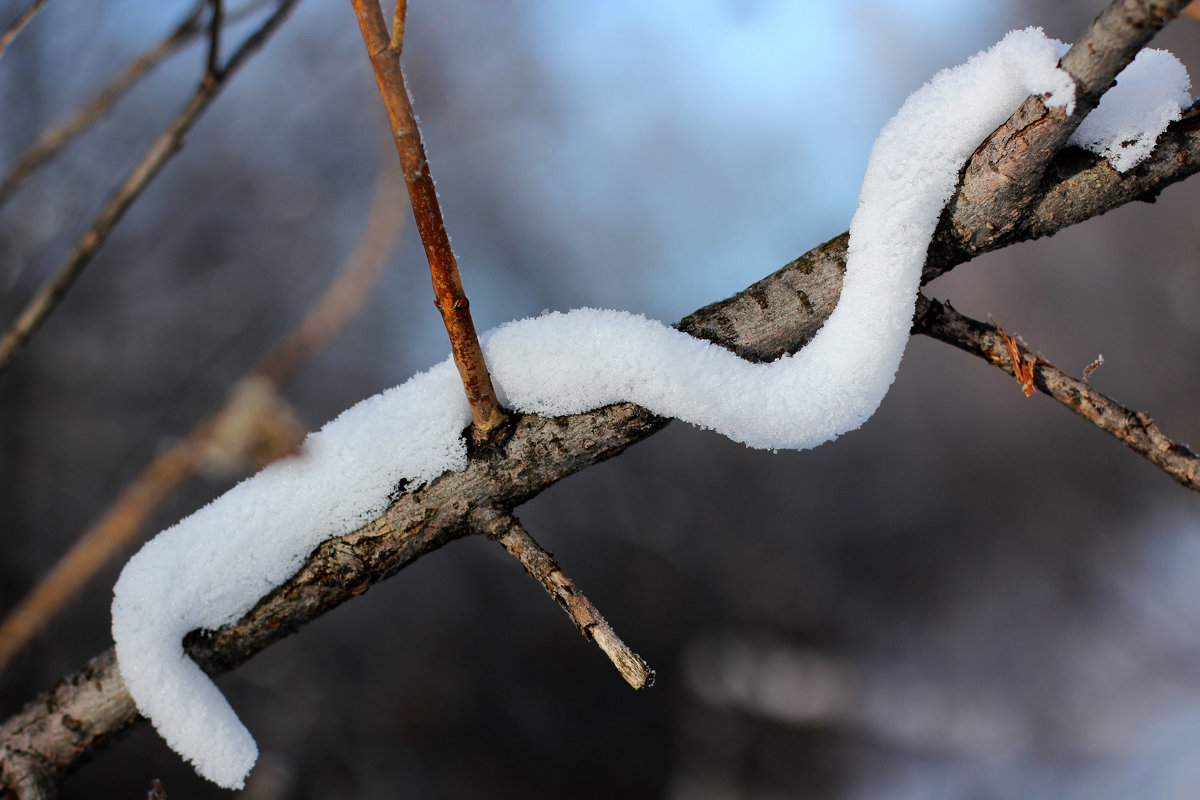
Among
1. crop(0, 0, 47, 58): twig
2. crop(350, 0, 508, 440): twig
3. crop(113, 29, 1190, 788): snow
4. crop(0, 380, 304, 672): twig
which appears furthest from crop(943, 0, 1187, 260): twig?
crop(0, 0, 47, 58): twig

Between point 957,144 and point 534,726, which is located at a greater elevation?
point 534,726

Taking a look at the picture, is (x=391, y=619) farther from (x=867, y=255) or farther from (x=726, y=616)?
(x=867, y=255)

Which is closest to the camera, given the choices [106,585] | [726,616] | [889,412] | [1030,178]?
[1030,178]

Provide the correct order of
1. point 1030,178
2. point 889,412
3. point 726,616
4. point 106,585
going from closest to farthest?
point 1030,178
point 106,585
point 726,616
point 889,412

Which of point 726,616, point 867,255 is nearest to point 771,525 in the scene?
point 726,616

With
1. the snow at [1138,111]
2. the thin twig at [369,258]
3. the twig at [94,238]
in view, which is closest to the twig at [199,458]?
the twig at [94,238]

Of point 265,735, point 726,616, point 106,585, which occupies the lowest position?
point 726,616

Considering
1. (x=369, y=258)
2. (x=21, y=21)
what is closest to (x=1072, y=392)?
(x=21, y=21)

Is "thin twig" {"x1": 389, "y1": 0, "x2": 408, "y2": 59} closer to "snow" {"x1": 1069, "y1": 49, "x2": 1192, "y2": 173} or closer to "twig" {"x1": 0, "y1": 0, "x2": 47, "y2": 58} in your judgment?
"twig" {"x1": 0, "y1": 0, "x2": 47, "y2": 58}
